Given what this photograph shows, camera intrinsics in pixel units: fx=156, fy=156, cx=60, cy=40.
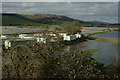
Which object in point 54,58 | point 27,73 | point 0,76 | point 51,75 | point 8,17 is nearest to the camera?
point 27,73

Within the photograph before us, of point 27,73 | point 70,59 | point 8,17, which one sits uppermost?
point 8,17

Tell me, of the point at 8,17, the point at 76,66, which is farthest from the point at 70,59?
the point at 8,17

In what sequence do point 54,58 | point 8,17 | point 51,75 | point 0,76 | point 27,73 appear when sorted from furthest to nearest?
1. point 8,17
2. point 54,58
3. point 0,76
4. point 51,75
5. point 27,73

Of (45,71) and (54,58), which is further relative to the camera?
A: (54,58)

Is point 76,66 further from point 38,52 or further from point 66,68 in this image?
point 38,52

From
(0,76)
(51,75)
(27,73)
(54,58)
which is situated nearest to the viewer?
(27,73)

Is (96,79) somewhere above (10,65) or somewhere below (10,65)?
below

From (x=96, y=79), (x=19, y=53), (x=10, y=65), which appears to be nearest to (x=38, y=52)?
(x=19, y=53)

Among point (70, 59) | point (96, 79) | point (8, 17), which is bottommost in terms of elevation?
point (96, 79)

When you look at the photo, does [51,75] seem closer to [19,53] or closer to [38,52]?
[38,52]
